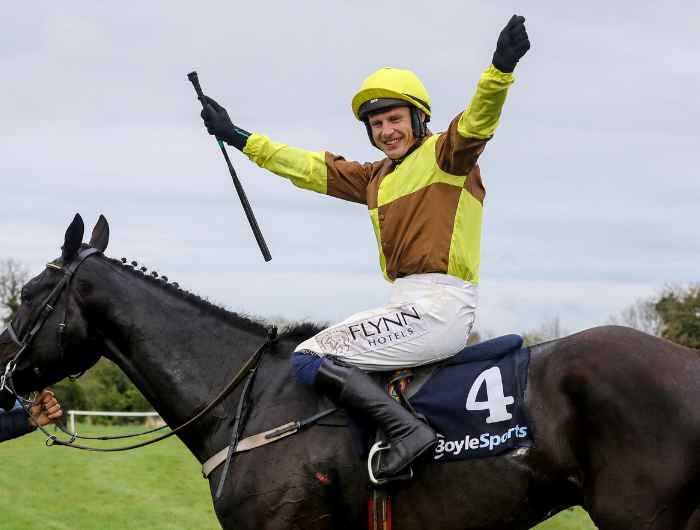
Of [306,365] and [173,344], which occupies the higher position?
[173,344]

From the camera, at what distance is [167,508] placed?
38.9 feet

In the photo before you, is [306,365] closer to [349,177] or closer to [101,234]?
[349,177]

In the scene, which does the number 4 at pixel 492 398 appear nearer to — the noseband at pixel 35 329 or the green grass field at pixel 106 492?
the noseband at pixel 35 329

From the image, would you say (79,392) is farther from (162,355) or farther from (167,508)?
(162,355)

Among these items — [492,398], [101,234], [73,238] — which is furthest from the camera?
[101,234]

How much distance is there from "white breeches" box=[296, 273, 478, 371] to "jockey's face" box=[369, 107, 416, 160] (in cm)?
73

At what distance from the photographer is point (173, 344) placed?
15.8ft

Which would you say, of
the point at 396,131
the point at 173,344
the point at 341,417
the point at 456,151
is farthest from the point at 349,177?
the point at 341,417

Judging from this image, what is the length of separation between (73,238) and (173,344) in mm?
843

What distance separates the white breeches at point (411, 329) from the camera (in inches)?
170

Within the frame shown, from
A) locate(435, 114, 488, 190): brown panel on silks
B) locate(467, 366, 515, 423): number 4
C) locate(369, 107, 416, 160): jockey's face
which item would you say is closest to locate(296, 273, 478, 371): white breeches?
locate(467, 366, 515, 423): number 4

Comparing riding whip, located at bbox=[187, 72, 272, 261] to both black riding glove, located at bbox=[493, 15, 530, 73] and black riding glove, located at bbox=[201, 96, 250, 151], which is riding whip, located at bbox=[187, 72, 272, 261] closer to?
black riding glove, located at bbox=[201, 96, 250, 151]

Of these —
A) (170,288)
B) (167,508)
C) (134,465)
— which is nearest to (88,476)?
(134,465)

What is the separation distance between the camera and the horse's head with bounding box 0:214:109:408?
15.8 feet
